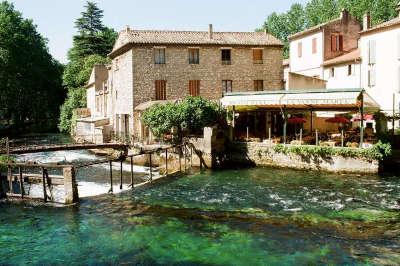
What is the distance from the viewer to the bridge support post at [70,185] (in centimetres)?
1972

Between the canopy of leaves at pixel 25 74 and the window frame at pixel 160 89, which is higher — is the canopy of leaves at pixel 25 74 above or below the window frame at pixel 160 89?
above

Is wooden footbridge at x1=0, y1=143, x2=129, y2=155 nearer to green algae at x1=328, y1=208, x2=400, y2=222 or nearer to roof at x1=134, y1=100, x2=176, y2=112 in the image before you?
roof at x1=134, y1=100, x2=176, y2=112

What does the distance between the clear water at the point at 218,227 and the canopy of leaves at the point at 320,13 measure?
42.3 m

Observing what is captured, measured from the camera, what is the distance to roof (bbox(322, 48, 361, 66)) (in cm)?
3802

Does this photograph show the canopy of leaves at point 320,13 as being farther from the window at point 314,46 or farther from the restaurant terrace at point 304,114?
the restaurant terrace at point 304,114

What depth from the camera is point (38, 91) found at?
70125mm

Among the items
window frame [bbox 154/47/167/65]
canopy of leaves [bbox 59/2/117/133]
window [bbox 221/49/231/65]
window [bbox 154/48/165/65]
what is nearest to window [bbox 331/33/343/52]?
window [bbox 221/49/231/65]

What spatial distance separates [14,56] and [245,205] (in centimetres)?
5102

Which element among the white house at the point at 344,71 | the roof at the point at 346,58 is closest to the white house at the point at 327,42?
the white house at the point at 344,71

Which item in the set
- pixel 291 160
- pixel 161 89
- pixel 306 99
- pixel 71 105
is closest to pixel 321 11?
pixel 161 89

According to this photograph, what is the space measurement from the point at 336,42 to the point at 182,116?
20272mm

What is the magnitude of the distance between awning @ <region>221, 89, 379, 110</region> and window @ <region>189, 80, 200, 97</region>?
250 inches

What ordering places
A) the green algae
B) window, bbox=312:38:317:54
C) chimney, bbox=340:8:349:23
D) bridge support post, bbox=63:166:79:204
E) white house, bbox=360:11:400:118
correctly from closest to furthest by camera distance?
1. the green algae
2. bridge support post, bbox=63:166:79:204
3. white house, bbox=360:11:400:118
4. chimney, bbox=340:8:349:23
5. window, bbox=312:38:317:54

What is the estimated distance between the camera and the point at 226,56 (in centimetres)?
4103
